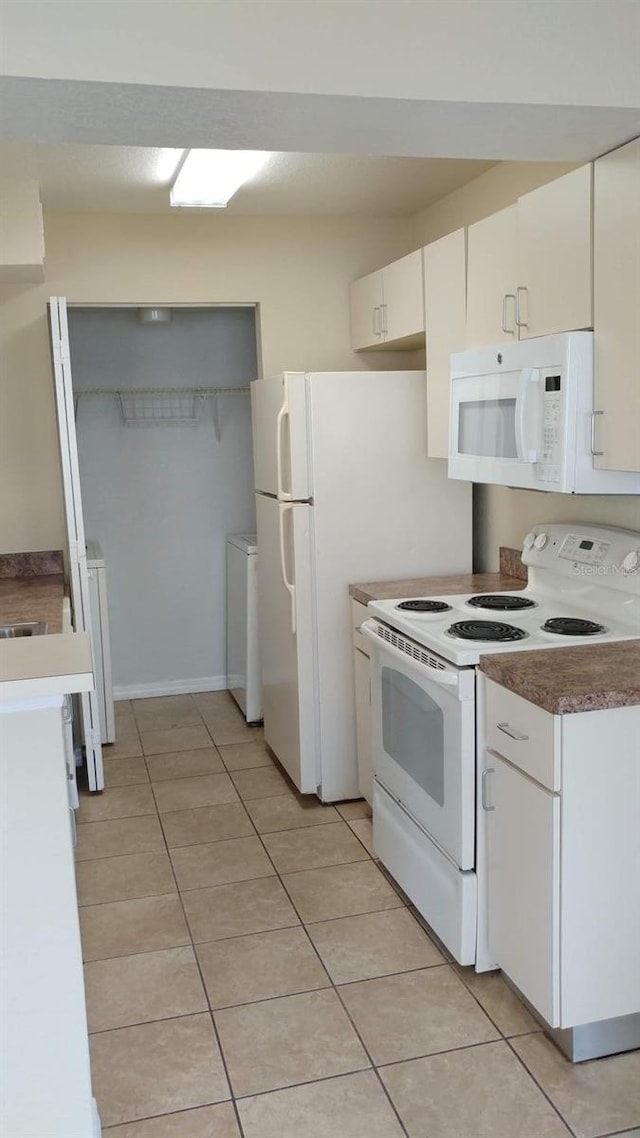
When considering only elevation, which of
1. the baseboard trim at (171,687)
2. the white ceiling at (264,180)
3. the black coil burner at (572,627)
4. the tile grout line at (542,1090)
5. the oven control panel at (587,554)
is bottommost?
the tile grout line at (542,1090)

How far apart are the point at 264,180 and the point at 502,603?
1900 mm

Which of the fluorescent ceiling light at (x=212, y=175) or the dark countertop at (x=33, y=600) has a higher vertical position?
the fluorescent ceiling light at (x=212, y=175)

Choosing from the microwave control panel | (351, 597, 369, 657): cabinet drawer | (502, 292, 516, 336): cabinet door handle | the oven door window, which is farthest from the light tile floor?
(502, 292, 516, 336): cabinet door handle

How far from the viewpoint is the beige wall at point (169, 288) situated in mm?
4082

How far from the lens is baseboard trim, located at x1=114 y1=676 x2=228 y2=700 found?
5.31 meters

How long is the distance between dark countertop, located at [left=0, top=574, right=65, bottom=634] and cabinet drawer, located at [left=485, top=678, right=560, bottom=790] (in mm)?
1453

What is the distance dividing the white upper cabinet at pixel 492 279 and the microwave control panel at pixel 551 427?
35cm

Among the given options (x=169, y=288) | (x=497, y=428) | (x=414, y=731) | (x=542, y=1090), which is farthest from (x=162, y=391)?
(x=542, y=1090)

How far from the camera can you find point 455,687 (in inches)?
96.7

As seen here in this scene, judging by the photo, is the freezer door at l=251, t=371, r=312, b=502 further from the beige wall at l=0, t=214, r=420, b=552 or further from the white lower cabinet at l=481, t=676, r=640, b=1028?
the white lower cabinet at l=481, t=676, r=640, b=1028

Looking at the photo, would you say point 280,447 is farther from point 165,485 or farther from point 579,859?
point 579,859

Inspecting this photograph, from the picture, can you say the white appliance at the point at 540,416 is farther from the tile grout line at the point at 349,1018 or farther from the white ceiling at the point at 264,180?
the tile grout line at the point at 349,1018

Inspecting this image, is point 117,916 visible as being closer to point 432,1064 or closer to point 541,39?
point 432,1064

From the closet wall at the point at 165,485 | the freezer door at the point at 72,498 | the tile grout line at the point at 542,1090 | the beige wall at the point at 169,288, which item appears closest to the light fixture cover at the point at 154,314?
the closet wall at the point at 165,485
